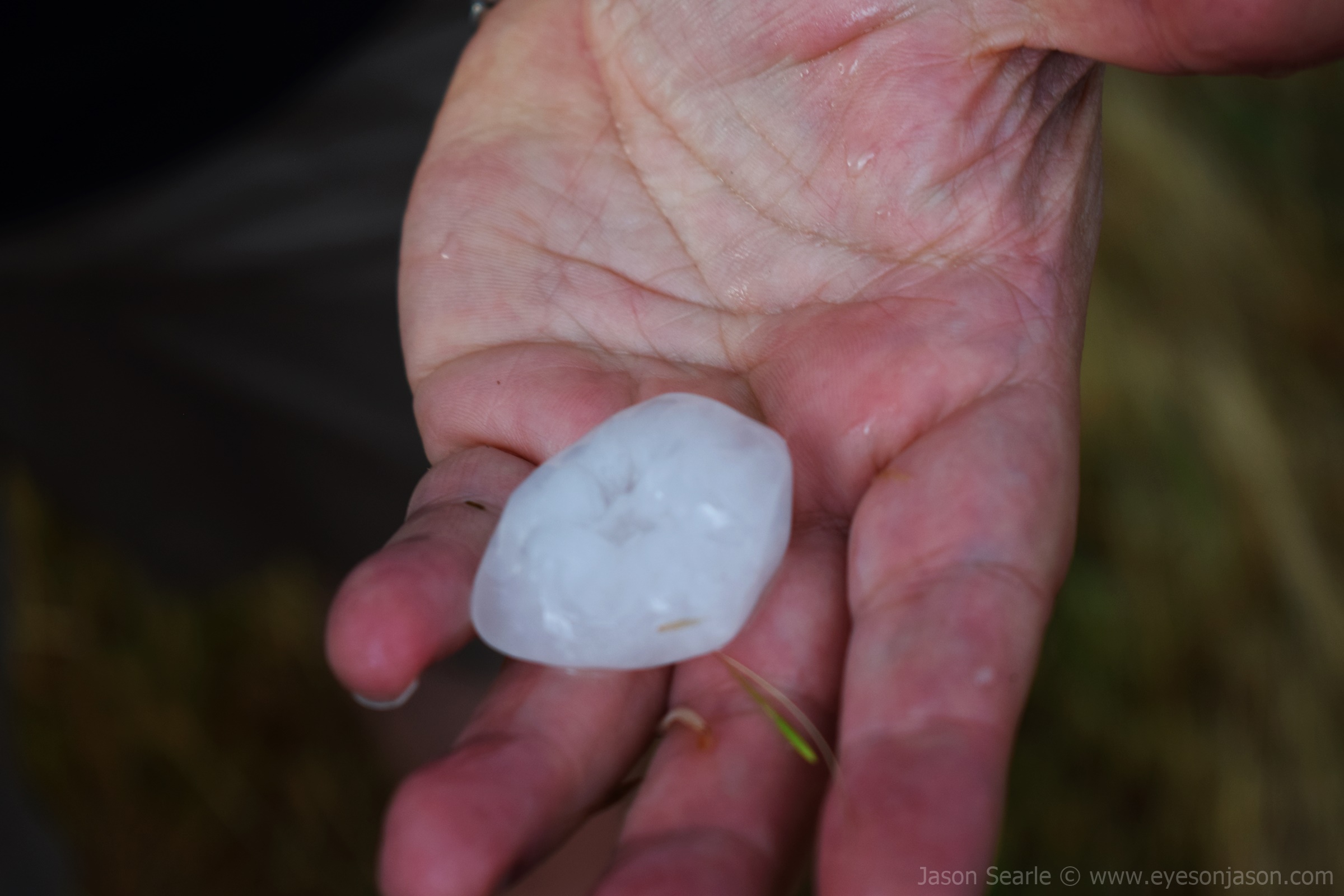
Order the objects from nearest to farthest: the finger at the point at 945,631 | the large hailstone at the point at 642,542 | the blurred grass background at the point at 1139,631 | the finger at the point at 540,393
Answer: the finger at the point at 945,631, the large hailstone at the point at 642,542, the finger at the point at 540,393, the blurred grass background at the point at 1139,631

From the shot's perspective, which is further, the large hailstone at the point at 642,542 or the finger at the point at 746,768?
the large hailstone at the point at 642,542

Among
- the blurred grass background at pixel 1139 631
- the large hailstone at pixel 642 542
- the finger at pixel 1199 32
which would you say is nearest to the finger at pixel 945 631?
the large hailstone at pixel 642 542

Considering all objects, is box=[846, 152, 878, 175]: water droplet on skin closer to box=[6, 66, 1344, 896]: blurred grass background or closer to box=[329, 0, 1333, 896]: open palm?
box=[329, 0, 1333, 896]: open palm

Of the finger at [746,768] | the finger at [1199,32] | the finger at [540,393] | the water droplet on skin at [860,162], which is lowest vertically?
A: the finger at [746,768]

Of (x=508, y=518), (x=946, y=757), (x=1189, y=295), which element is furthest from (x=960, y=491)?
(x=1189, y=295)

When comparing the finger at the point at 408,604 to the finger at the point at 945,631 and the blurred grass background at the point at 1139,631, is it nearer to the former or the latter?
the finger at the point at 945,631

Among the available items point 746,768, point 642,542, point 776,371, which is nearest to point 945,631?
point 746,768

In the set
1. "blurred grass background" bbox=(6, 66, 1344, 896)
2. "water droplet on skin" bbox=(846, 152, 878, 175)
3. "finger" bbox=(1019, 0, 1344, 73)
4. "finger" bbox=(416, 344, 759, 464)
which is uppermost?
"finger" bbox=(1019, 0, 1344, 73)

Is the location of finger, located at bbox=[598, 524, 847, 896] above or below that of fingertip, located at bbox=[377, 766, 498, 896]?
below

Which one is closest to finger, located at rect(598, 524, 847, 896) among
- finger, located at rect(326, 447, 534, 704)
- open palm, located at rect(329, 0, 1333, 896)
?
open palm, located at rect(329, 0, 1333, 896)
